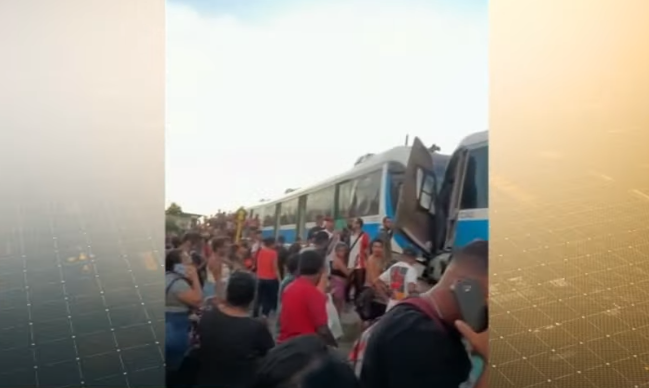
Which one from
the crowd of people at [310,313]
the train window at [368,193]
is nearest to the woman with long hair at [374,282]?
the crowd of people at [310,313]

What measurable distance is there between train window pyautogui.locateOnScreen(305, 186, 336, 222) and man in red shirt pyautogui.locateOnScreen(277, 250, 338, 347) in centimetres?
15

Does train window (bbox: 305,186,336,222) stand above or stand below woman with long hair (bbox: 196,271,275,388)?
above

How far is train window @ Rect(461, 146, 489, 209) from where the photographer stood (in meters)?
2.47

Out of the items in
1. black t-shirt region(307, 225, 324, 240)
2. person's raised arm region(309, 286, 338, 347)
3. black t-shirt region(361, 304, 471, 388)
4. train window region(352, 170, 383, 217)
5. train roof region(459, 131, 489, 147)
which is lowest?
black t-shirt region(361, 304, 471, 388)

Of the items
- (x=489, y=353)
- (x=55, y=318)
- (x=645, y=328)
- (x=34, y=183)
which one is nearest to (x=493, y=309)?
(x=489, y=353)

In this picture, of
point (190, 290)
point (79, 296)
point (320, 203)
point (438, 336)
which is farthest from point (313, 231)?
point (79, 296)

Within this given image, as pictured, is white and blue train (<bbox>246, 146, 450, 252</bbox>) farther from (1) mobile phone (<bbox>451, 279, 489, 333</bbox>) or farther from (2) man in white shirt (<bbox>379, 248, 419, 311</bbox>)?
(1) mobile phone (<bbox>451, 279, 489, 333</bbox>)

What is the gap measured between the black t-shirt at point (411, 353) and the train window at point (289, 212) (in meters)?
0.53

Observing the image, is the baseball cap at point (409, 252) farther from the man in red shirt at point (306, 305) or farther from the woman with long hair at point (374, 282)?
the man in red shirt at point (306, 305)

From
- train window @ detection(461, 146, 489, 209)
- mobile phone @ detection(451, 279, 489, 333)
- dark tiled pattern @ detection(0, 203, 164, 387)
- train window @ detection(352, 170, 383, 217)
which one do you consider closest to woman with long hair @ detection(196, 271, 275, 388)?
dark tiled pattern @ detection(0, 203, 164, 387)

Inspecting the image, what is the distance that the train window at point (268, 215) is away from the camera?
98.8 inches

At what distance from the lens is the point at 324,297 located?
2.51 m

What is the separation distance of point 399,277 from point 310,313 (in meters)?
0.38

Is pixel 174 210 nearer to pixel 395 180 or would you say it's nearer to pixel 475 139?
pixel 395 180
